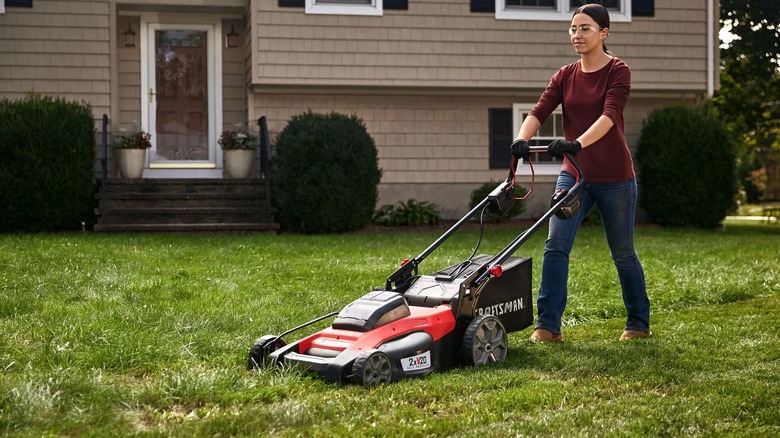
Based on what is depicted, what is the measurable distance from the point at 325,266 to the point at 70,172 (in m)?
5.47

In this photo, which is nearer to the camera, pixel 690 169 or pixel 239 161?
pixel 239 161

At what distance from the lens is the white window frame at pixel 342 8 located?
15.0m

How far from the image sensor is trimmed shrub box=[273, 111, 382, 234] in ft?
44.6

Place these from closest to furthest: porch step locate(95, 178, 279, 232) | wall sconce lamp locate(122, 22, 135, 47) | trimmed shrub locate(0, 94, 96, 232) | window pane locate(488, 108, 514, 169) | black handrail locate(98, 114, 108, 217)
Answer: trimmed shrub locate(0, 94, 96, 232)
porch step locate(95, 178, 279, 232)
black handrail locate(98, 114, 108, 217)
wall sconce lamp locate(122, 22, 135, 47)
window pane locate(488, 108, 514, 169)

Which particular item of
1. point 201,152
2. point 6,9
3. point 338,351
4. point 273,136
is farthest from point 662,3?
point 338,351

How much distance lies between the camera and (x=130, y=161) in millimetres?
14734

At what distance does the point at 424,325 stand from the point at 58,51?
11476mm

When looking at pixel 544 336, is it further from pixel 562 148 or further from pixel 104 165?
pixel 104 165

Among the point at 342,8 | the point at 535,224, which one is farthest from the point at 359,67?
the point at 535,224

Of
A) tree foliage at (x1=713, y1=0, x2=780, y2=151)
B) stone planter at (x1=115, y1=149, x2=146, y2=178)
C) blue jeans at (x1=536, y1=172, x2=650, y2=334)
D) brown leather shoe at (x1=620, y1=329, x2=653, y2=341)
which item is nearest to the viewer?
blue jeans at (x1=536, y1=172, x2=650, y2=334)

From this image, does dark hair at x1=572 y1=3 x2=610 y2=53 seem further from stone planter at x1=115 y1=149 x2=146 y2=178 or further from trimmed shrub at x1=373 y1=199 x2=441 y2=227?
stone planter at x1=115 y1=149 x2=146 y2=178

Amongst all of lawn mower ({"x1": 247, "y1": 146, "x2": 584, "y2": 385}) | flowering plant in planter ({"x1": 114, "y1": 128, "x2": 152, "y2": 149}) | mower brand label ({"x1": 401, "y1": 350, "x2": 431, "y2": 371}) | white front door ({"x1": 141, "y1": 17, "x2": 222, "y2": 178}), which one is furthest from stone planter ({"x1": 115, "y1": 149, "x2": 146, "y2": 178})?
mower brand label ({"x1": 401, "y1": 350, "x2": 431, "y2": 371})

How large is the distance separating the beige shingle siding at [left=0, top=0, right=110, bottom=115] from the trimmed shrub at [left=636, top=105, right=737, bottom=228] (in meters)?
8.32

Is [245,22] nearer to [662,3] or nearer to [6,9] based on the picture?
[6,9]
